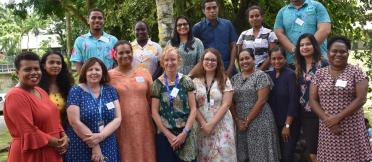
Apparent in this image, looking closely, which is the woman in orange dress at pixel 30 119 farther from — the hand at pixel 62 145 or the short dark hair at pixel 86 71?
the short dark hair at pixel 86 71

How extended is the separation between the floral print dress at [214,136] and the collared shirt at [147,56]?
87 cm

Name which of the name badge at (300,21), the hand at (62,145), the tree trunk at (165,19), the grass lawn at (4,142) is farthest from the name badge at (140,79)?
the grass lawn at (4,142)

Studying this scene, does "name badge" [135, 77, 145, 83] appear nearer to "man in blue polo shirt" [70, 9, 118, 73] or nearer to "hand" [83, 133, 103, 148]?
"hand" [83, 133, 103, 148]

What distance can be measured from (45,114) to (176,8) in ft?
22.4

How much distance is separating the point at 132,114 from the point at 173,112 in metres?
0.43

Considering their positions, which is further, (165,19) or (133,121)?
(165,19)

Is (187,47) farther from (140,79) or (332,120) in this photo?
(332,120)

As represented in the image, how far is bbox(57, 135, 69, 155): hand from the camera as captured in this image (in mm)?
4199

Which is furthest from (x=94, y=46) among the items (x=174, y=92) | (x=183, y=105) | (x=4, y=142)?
(x=4, y=142)

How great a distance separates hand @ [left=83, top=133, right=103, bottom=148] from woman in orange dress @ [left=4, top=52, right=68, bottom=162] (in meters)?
0.28

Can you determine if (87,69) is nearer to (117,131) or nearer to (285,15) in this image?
(117,131)

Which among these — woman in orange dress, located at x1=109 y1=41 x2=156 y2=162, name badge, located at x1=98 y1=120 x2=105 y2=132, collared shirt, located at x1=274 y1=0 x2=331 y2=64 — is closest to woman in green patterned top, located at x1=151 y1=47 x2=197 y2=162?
woman in orange dress, located at x1=109 y1=41 x2=156 y2=162

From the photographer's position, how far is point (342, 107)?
14.7ft

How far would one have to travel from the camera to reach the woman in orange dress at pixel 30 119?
3.86m
